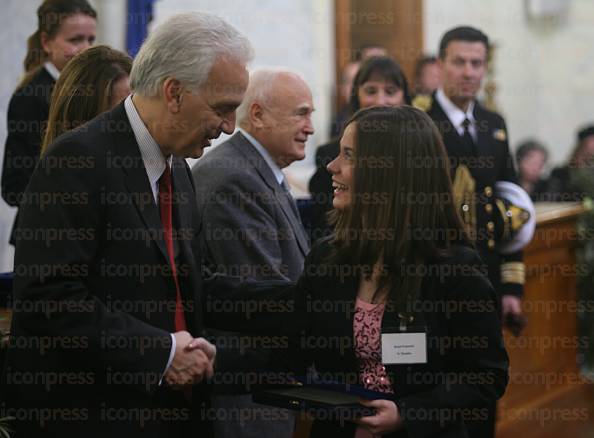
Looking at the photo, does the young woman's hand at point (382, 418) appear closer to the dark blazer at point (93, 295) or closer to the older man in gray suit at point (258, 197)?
the dark blazer at point (93, 295)

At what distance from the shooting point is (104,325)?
251cm

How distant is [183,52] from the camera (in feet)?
8.72

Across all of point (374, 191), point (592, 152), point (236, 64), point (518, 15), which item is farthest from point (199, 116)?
point (518, 15)

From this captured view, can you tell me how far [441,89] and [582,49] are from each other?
9.73m

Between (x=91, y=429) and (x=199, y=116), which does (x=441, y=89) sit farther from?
(x=91, y=429)

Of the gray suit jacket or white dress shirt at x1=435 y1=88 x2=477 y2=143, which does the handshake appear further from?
white dress shirt at x1=435 y1=88 x2=477 y2=143

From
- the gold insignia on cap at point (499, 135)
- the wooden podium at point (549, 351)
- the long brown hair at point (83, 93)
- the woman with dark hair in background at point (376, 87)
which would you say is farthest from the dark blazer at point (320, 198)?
the wooden podium at point (549, 351)

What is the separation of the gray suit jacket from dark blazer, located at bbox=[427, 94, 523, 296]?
1358mm

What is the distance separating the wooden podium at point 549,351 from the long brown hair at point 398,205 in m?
3.36

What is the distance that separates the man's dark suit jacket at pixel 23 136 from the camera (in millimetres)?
4215

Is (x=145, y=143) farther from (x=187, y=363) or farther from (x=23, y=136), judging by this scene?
(x=23, y=136)

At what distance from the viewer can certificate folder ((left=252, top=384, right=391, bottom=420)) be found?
2625 millimetres

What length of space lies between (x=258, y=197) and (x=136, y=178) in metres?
1.06

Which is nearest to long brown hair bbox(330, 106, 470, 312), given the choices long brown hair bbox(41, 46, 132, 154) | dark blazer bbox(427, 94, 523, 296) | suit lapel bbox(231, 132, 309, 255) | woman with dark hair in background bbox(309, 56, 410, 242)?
long brown hair bbox(41, 46, 132, 154)
